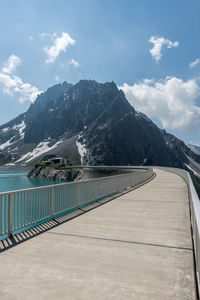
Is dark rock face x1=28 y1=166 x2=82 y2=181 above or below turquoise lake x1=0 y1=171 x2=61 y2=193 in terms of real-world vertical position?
above

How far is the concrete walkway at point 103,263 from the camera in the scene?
3215 millimetres

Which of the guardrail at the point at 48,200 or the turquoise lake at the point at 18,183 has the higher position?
the guardrail at the point at 48,200

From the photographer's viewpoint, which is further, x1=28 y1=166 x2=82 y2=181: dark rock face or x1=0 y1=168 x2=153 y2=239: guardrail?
x1=28 y1=166 x2=82 y2=181: dark rock face

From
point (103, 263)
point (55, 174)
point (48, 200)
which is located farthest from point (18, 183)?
point (103, 263)

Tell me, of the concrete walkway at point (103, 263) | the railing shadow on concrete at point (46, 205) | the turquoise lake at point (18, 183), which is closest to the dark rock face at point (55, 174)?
the turquoise lake at point (18, 183)

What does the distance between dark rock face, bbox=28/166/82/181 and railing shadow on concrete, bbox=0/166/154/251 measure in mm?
74699

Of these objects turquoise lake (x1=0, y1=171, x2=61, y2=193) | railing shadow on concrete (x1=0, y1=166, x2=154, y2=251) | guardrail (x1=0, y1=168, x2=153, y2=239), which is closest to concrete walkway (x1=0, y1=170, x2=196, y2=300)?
railing shadow on concrete (x1=0, y1=166, x2=154, y2=251)

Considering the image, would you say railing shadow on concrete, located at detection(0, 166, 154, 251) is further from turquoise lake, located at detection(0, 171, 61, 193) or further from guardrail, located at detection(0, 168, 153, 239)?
turquoise lake, located at detection(0, 171, 61, 193)

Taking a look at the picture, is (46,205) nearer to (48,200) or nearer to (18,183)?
(48,200)

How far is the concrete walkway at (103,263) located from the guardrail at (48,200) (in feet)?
3.06

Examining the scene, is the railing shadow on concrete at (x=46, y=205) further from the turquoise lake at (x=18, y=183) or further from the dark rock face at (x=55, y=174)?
the dark rock face at (x=55, y=174)

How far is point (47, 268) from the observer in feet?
12.9

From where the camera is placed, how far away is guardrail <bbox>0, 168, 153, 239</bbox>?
19.7 ft

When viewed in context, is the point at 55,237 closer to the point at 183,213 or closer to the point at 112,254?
the point at 112,254
